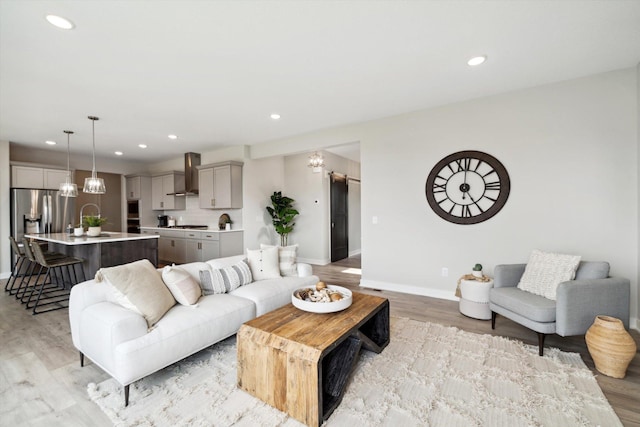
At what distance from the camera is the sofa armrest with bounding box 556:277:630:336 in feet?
7.22

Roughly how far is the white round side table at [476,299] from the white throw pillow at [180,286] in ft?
9.26

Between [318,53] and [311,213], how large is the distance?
14.2 ft

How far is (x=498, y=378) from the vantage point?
2.00 meters

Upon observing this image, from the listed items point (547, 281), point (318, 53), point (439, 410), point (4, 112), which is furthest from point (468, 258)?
point (4, 112)

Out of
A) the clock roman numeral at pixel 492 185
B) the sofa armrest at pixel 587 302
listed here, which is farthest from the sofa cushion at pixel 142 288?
the clock roman numeral at pixel 492 185

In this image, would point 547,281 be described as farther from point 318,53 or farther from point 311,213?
point 311,213

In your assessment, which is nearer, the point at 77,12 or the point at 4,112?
the point at 77,12

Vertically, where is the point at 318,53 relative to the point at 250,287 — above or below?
above

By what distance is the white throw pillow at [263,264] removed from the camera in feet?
10.3

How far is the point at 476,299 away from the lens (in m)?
3.07

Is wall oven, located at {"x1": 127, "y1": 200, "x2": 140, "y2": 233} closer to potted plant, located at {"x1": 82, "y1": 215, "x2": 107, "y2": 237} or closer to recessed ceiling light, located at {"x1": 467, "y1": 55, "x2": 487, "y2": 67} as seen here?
potted plant, located at {"x1": 82, "y1": 215, "x2": 107, "y2": 237}

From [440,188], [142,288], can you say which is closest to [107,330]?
[142,288]

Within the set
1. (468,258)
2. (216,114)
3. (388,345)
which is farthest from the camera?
(216,114)

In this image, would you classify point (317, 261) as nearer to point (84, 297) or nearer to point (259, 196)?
point (259, 196)
